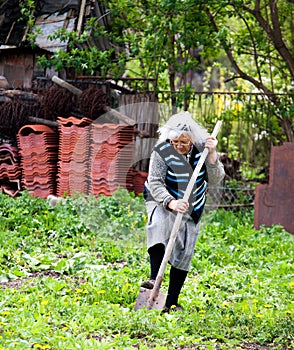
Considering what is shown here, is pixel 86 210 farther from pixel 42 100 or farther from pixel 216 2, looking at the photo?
pixel 216 2

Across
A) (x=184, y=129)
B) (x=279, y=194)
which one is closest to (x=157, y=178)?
(x=184, y=129)

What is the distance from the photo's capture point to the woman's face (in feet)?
18.9

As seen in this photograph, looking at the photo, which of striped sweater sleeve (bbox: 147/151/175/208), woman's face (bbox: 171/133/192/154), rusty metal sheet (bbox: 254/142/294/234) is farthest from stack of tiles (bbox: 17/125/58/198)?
woman's face (bbox: 171/133/192/154)

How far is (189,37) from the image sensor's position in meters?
12.3

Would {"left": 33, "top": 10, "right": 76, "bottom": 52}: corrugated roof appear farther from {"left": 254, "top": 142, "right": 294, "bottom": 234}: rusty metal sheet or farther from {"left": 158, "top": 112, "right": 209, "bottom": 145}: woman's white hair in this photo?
{"left": 158, "top": 112, "right": 209, "bottom": 145}: woman's white hair

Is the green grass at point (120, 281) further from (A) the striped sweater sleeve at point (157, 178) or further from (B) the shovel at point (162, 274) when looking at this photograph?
(A) the striped sweater sleeve at point (157, 178)

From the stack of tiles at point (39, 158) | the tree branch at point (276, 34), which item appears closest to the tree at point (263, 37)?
the tree branch at point (276, 34)

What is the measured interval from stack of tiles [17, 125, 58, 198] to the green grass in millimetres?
968

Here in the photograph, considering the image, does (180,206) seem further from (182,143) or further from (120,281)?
(120,281)

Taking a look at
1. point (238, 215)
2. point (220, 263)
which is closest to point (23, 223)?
point (220, 263)

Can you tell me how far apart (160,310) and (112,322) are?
20.6 inches

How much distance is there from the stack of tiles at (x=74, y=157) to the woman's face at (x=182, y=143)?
594 centimetres

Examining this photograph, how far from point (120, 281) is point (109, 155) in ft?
16.4

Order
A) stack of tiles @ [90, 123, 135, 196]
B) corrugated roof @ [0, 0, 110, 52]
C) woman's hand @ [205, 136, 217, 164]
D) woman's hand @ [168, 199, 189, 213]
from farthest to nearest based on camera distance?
corrugated roof @ [0, 0, 110, 52] → stack of tiles @ [90, 123, 135, 196] → woman's hand @ [205, 136, 217, 164] → woman's hand @ [168, 199, 189, 213]
